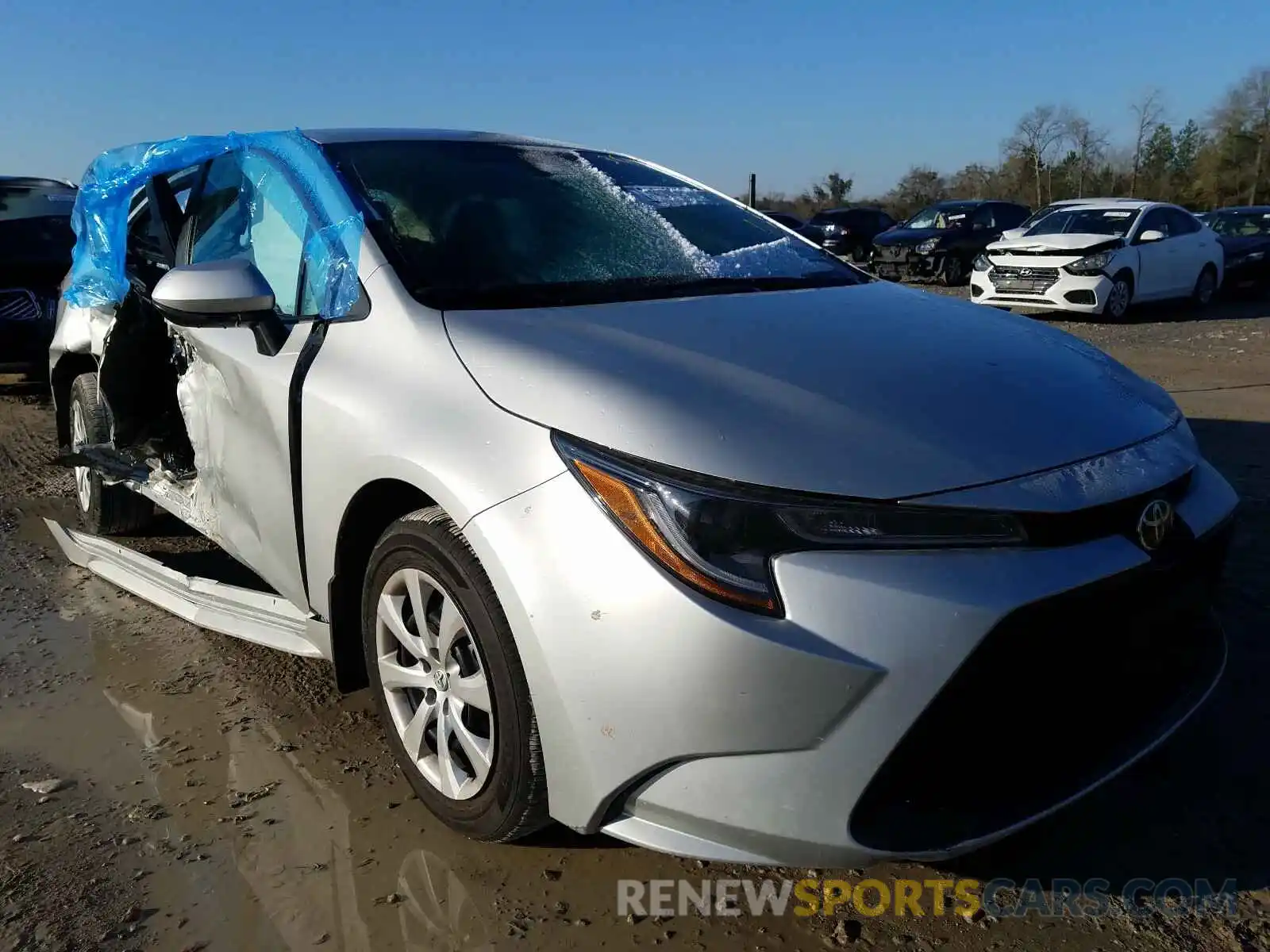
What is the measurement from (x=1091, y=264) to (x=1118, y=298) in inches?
24.7

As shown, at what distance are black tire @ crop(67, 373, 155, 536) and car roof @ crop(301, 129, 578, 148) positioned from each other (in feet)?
6.07

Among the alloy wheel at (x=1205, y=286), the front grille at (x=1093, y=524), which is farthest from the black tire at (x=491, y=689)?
the alloy wheel at (x=1205, y=286)

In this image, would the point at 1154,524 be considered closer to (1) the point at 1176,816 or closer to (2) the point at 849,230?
(1) the point at 1176,816

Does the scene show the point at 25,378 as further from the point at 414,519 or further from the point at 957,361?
the point at 957,361

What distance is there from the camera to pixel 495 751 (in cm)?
199

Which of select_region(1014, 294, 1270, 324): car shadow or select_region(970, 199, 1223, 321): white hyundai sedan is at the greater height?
select_region(970, 199, 1223, 321): white hyundai sedan

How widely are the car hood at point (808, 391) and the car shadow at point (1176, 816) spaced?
0.48 meters

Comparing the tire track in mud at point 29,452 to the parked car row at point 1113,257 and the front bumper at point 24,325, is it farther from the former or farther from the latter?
the parked car row at point 1113,257

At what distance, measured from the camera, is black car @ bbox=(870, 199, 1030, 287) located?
1608cm

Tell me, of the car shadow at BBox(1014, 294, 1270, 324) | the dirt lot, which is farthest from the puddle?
Result: the car shadow at BBox(1014, 294, 1270, 324)

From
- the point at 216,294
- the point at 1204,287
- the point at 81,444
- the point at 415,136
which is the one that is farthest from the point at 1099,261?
the point at 216,294

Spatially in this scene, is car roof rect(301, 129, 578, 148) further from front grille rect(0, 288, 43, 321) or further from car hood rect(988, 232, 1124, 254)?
car hood rect(988, 232, 1124, 254)

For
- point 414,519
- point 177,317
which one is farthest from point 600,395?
point 177,317

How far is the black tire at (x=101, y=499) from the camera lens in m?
4.16
